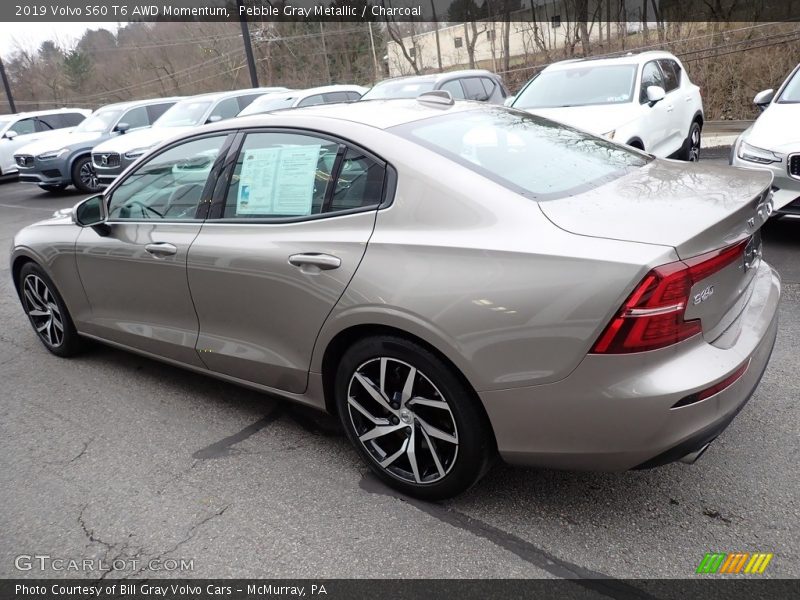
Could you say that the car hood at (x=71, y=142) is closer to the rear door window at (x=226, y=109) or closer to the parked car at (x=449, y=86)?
the rear door window at (x=226, y=109)

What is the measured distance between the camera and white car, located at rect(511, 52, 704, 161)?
730 centimetres

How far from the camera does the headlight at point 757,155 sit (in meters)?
5.38

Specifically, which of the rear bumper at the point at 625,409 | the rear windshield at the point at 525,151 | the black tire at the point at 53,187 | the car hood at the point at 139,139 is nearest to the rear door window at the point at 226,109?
the car hood at the point at 139,139

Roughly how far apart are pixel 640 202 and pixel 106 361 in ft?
12.3

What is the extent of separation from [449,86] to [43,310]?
828 centimetres

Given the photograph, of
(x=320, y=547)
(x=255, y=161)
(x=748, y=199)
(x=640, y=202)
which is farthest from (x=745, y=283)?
(x=255, y=161)

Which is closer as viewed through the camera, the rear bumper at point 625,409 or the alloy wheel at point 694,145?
the rear bumper at point 625,409

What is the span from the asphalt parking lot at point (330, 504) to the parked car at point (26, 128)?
56.0 feet

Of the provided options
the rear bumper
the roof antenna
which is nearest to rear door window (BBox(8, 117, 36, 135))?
the roof antenna

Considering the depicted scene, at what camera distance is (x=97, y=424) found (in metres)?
3.69

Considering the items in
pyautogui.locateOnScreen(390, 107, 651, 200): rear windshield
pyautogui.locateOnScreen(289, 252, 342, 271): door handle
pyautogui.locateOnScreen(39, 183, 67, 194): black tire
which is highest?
pyautogui.locateOnScreen(390, 107, 651, 200): rear windshield

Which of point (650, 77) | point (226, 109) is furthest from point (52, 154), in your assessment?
point (650, 77)

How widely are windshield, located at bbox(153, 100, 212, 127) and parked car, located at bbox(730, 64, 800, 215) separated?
9928 mm

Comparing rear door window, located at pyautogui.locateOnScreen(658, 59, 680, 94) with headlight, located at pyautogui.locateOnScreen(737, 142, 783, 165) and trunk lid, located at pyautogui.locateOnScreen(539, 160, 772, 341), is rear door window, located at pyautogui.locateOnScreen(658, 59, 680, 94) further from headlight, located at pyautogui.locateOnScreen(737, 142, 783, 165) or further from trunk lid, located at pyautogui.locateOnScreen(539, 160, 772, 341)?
trunk lid, located at pyautogui.locateOnScreen(539, 160, 772, 341)
